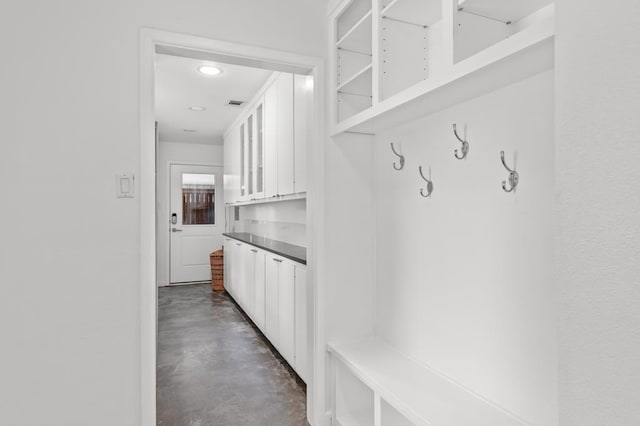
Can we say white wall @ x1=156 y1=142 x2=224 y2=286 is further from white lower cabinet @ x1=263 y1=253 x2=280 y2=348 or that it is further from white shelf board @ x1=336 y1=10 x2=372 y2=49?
white shelf board @ x1=336 y1=10 x2=372 y2=49

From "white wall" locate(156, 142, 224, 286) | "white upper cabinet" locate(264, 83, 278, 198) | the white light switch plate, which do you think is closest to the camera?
the white light switch plate

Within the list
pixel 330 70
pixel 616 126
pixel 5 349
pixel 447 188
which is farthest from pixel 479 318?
pixel 5 349

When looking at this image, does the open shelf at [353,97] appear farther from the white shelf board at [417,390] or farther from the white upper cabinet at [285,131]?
the white shelf board at [417,390]

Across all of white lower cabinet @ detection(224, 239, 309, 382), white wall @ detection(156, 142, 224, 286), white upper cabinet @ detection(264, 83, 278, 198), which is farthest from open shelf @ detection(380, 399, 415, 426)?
white wall @ detection(156, 142, 224, 286)

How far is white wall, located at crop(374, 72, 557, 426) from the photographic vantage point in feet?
4.11

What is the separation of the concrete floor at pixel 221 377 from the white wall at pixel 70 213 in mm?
689

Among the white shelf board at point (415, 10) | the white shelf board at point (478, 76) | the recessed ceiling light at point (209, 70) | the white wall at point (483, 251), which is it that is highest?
the recessed ceiling light at point (209, 70)

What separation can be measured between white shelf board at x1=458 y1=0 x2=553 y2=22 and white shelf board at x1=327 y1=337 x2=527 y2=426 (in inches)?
57.7

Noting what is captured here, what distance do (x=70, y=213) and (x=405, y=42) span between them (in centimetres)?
176

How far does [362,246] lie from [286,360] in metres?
1.35

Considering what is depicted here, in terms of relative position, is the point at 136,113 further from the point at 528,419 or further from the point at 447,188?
the point at 528,419

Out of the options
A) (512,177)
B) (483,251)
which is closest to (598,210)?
(512,177)

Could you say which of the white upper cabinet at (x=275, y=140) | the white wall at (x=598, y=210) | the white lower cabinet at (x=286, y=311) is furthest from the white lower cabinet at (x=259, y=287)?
the white wall at (x=598, y=210)

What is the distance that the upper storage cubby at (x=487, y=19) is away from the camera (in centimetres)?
123
